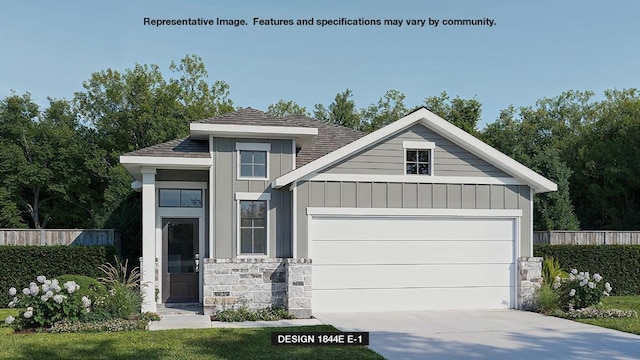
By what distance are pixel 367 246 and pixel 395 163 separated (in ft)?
6.39

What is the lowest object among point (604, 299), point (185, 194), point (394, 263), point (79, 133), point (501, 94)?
point (604, 299)

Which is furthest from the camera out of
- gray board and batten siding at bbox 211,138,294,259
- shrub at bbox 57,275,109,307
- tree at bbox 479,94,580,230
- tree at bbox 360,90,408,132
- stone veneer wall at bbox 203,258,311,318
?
tree at bbox 360,90,408,132

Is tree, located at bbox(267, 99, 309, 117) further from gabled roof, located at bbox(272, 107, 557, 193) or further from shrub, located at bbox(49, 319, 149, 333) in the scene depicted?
shrub, located at bbox(49, 319, 149, 333)

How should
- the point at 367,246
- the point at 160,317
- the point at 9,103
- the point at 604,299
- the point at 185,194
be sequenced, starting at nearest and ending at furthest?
the point at 160,317, the point at 367,246, the point at 185,194, the point at 604,299, the point at 9,103

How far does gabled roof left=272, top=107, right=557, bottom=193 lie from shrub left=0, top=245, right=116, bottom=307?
5.48 meters

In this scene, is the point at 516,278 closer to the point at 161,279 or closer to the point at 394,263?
the point at 394,263

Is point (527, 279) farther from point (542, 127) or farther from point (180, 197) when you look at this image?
point (542, 127)

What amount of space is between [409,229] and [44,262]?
8941 mm

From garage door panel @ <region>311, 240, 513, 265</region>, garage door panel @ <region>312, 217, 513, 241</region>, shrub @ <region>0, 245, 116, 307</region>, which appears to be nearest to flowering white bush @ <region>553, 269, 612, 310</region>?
garage door panel @ <region>311, 240, 513, 265</region>

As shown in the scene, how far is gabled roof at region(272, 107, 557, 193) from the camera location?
12.8 metres

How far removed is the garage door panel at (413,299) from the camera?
42.7 feet

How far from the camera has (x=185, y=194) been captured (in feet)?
46.3

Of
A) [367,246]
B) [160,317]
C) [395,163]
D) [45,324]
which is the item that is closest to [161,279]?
[160,317]

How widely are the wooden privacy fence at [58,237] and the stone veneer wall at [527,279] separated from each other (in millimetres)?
10276
